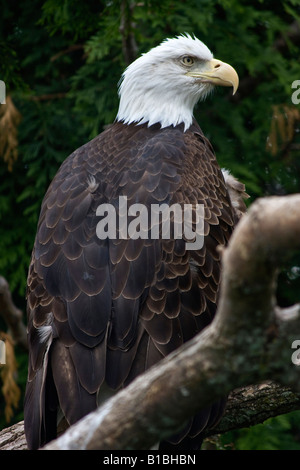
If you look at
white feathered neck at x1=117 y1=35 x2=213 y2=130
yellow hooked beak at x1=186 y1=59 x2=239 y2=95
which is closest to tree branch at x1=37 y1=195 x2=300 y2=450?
white feathered neck at x1=117 y1=35 x2=213 y2=130

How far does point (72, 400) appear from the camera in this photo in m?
3.36

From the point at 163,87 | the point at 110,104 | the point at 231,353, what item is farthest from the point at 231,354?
the point at 110,104

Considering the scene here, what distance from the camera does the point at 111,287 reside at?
3.49 metres

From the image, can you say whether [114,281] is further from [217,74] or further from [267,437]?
[267,437]

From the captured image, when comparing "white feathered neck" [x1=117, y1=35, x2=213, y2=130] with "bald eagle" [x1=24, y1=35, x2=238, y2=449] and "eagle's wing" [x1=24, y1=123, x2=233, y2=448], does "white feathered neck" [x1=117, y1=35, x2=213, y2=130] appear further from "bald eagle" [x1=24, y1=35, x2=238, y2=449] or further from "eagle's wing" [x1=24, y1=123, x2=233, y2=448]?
"eagle's wing" [x1=24, y1=123, x2=233, y2=448]

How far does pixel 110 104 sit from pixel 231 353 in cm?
369

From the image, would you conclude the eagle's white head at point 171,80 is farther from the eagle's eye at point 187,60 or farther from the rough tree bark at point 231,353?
the rough tree bark at point 231,353

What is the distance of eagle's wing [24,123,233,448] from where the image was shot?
3.40 m

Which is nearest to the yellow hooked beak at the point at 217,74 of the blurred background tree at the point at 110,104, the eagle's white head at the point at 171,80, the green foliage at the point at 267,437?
the eagle's white head at the point at 171,80

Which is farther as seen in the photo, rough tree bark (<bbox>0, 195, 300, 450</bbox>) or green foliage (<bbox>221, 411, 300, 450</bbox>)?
green foliage (<bbox>221, 411, 300, 450</bbox>)

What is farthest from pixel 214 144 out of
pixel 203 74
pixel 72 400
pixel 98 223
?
pixel 72 400

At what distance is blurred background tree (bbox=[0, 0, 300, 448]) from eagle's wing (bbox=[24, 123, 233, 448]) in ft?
4.87

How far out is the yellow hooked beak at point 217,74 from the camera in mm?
4523

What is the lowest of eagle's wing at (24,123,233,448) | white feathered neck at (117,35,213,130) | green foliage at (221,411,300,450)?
green foliage at (221,411,300,450)
